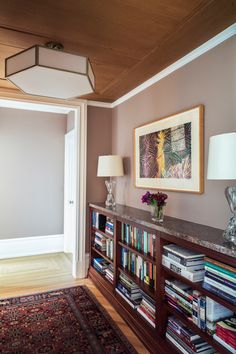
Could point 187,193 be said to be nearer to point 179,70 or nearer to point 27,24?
point 179,70

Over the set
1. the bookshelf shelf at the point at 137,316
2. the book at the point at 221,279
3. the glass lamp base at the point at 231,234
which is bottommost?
the bookshelf shelf at the point at 137,316

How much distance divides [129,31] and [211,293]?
5.93ft

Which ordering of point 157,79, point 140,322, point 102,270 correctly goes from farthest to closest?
1. point 102,270
2. point 157,79
3. point 140,322

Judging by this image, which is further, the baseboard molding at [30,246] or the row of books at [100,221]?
the baseboard molding at [30,246]

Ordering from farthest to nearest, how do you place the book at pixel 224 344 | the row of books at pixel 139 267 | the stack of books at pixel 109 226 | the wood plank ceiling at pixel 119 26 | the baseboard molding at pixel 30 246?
the baseboard molding at pixel 30 246
the stack of books at pixel 109 226
the row of books at pixel 139 267
the wood plank ceiling at pixel 119 26
the book at pixel 224 344

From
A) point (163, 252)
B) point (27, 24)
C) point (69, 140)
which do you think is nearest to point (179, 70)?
point (27, 24)

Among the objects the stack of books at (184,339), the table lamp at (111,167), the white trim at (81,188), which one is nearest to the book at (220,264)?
the stack of books at (184,339)

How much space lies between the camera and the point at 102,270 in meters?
2.96

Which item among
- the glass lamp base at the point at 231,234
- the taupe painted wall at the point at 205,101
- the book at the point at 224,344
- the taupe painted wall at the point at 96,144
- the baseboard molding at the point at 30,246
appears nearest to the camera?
the book at the point at 224,344

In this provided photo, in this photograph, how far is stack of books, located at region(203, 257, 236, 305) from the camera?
4.21ft

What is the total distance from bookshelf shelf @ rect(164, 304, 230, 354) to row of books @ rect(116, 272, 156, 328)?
255mm

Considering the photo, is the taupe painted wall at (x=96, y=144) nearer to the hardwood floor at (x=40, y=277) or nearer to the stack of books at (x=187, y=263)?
the hardwood floor at (x=40, y=277)

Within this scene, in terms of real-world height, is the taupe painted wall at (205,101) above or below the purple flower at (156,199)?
above

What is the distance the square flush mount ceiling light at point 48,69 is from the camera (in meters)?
1.60
